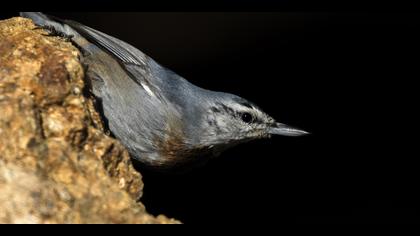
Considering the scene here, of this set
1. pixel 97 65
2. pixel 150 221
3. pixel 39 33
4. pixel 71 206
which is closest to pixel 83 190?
pixel 71 206

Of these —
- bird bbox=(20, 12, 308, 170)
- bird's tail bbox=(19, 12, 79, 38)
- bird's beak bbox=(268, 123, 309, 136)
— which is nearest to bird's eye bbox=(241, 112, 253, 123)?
bird bbox=(20, 12, 308, 170)

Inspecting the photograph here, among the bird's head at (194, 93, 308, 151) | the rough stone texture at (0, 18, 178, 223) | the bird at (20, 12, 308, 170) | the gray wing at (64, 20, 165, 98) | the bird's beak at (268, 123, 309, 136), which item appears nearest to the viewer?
the rough stone texture at (0, 18, 178, 223)

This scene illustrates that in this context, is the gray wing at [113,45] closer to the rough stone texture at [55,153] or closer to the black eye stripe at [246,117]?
the black eye stripe at [246,117]

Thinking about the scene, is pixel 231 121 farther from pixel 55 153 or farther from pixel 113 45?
pixel 55 153

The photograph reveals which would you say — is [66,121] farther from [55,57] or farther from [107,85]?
[107,85]

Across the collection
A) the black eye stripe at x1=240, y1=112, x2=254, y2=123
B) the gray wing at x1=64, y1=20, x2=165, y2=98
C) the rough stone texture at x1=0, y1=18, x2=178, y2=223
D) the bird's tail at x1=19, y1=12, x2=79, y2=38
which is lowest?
the rough stone texture at x1=0, y1=18, x2=178, y2=223

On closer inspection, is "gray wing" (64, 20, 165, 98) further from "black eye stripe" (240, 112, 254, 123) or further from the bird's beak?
the bird's beak

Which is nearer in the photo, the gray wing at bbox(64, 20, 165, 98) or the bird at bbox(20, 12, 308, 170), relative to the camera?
the bird at bbox(20, 12, 308, 170)
